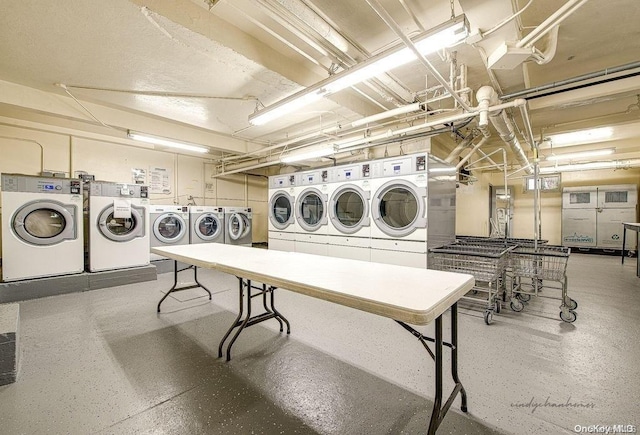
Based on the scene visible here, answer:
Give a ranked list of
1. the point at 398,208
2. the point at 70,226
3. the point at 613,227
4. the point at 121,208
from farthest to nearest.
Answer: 1. the point at 613,227
2. the point at 398,208
3. the point at 121,208
4. the point at 70,226

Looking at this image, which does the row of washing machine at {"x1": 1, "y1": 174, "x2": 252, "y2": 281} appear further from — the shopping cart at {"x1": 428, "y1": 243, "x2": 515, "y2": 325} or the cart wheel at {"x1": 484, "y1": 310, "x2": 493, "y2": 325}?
the cart wheel at {"x1": 484, "y1": 310, "x2": 493, "y2": 325}

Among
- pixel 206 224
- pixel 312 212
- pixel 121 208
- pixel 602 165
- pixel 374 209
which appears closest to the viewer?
pixel 374 209

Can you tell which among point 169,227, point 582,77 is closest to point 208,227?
point 169,227

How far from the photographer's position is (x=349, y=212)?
4711mm

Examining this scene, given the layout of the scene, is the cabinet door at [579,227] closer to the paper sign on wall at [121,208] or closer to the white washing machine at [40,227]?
the paper sign on wall at [121,208]

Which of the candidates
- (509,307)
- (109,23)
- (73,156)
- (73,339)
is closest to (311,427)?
(73,339)

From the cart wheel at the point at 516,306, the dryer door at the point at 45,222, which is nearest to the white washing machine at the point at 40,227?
the dryer door at the point at 45,222

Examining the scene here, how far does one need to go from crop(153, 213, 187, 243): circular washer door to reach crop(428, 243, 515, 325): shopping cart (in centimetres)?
469

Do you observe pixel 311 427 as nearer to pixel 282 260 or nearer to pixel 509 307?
pixel 282 260

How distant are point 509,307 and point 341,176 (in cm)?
286

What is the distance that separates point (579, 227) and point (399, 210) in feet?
21.1

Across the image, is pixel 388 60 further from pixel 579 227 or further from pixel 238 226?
pixel 579 227

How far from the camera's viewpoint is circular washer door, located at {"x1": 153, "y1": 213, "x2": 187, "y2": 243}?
5.04 metres

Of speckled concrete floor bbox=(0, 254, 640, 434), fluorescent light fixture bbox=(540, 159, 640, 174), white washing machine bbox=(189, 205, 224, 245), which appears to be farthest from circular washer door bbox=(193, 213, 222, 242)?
fluorescent light fixture bbox=(540, 159, 640, 174)
